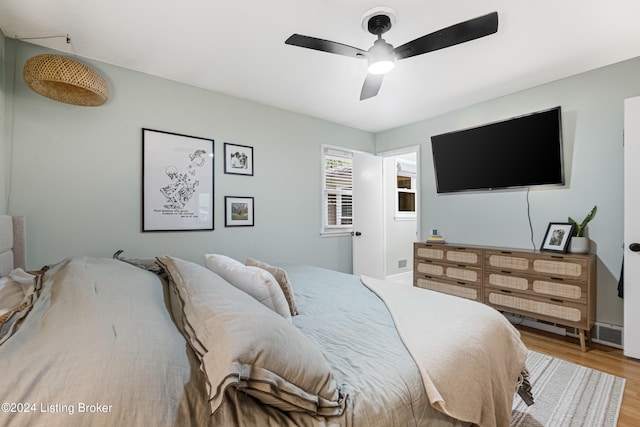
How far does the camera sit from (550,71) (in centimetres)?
280

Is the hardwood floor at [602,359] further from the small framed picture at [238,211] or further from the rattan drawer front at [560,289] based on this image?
the small framed picture at [238,211]

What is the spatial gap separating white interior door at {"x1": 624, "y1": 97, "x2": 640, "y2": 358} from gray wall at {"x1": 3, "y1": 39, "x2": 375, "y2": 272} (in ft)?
10.0

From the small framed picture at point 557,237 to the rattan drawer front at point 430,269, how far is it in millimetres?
1019

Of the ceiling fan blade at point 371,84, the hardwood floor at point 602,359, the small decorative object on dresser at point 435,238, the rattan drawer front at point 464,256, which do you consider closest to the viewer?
the hardwood floor at point 602,359

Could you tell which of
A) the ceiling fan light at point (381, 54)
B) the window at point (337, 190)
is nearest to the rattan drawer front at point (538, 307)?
the window at point (337, 190)

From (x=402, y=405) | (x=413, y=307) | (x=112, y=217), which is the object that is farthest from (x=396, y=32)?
(x=112, y=217)

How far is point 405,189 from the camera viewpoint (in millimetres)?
5645

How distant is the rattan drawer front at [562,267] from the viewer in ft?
8.34

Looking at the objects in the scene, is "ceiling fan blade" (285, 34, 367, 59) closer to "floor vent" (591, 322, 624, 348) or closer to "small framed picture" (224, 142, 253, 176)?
"small framed picture" (224, 142, 253, 176)

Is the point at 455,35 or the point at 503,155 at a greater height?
the point at 455,35

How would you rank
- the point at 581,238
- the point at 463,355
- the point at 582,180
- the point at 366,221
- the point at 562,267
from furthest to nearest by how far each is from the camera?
the point at 366,221, the point at 582,180, the point at 581,238, the point at 562,267, the point at 463,355

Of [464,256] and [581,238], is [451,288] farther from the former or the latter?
[581,238]

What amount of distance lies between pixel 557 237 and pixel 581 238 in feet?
0.60

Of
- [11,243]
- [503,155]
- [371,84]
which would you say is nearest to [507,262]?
[503,155]
